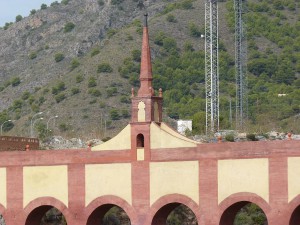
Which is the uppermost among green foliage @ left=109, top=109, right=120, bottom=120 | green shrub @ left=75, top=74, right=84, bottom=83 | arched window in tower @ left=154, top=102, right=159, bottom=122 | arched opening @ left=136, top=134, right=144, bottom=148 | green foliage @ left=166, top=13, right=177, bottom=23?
green foliage @ left=166, top=13, right=177, bottom=23

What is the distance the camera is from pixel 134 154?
67.6 metres

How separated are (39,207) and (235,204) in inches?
497

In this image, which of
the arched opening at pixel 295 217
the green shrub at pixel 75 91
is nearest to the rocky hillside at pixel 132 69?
the green shrub at pixel 75 91

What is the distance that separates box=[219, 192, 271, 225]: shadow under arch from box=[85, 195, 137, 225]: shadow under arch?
214 inches

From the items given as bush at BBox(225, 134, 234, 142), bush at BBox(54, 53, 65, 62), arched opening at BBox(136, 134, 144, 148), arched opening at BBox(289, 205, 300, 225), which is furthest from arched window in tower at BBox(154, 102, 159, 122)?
bush at BBox(54, 53, 65, 62)

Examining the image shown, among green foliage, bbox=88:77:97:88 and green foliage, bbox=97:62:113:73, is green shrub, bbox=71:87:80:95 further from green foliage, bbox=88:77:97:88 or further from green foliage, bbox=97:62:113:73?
green foliage, bbox=97:62:113:73

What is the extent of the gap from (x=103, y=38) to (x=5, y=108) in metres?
16.6

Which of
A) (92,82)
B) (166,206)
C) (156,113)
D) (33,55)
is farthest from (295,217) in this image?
(33,55)

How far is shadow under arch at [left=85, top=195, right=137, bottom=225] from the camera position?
67.4m

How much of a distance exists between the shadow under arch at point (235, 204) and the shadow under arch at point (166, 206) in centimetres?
132

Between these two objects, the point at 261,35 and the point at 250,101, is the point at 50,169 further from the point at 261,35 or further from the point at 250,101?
the point at 261,35

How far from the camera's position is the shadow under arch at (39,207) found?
69625mm

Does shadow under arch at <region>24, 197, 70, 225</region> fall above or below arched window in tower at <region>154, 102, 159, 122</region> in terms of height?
below

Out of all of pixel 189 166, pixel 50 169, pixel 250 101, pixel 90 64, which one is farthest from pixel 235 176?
pixel 90 64
